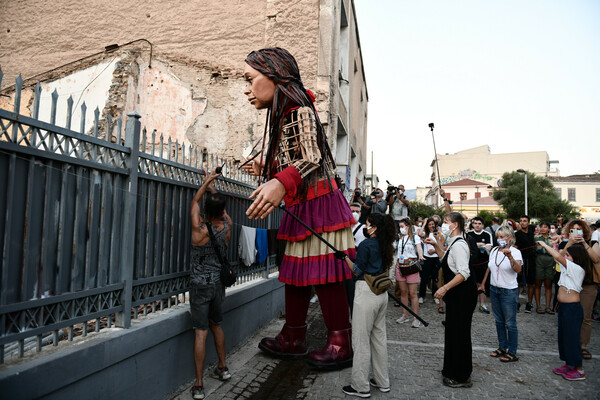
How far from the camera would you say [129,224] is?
307 centimetres

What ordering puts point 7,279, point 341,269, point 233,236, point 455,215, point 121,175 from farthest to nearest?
point 233,236 → point 455,215 → point 341,269 → point 121,175 → point 7,279

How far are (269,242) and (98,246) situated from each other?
124 inches

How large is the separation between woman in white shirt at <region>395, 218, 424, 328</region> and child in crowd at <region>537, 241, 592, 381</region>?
233 centimetres

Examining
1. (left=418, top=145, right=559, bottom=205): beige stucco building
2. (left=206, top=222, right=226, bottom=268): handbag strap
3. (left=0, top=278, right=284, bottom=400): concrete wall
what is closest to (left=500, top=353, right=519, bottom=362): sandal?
(left=0, top=278, right=284, bottom=400): concrete wall

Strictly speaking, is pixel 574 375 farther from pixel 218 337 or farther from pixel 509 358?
pixel 218 337

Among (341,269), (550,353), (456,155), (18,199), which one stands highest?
(456,155)

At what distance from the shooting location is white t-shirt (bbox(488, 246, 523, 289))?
507 cm

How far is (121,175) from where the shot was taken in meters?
3.05

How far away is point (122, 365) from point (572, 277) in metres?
4.68

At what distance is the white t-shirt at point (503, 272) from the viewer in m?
5.07

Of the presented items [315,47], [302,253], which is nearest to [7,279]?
[302,253]

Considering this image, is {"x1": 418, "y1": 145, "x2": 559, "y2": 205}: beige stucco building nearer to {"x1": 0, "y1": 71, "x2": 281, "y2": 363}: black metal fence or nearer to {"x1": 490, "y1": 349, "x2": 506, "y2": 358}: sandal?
{"x1": 490, "y1": 349, "x2": 506, "y2": 358}: sandal

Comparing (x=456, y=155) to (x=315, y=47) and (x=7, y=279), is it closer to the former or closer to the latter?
(x=315, y=47)

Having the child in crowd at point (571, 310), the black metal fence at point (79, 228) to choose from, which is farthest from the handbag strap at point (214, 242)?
the child in crowd at point (571, 310)
